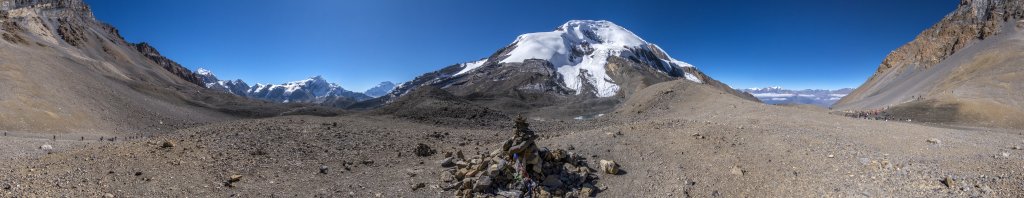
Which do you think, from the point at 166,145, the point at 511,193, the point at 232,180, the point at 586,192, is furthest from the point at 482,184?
the point at 166,145

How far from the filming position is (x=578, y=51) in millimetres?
145750

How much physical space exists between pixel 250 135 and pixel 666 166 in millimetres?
19582

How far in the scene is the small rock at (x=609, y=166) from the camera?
18156 mm

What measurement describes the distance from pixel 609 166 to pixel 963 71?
6605 cm

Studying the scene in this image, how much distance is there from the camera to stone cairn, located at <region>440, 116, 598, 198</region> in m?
16.3

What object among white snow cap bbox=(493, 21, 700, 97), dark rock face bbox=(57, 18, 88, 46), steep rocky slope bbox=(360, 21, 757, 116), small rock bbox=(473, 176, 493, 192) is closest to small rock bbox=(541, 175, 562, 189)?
small rock bbox=(473, 176, 493, 192)

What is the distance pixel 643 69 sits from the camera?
11762 centimetres

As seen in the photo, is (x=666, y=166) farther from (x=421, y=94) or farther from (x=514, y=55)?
(x=514, y=55)

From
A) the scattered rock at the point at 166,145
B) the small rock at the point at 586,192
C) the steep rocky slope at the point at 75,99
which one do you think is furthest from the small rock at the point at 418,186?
the steep rocky slope at the point at 75,99

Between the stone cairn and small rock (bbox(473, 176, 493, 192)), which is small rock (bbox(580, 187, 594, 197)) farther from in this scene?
small rock (bbox(473, 176, 493, 192))

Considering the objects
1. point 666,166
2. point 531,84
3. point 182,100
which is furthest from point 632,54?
point 666,166

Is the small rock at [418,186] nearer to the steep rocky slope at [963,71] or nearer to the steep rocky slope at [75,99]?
the steep rocky slope at [75,99]

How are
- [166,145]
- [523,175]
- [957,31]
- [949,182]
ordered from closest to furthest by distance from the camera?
[949,182] < [523,175] < [166,145] < [957,31]

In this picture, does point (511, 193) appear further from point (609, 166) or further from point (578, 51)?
point (578, 51)
